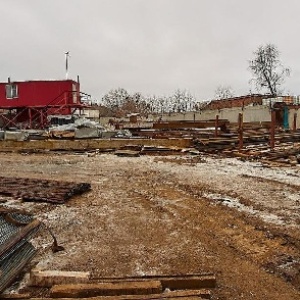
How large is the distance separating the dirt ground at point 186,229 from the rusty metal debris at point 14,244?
0.18m

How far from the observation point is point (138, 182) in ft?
32.7

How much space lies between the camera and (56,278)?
3.88m

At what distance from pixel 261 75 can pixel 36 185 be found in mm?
54261

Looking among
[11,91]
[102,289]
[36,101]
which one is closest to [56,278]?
[102,289]

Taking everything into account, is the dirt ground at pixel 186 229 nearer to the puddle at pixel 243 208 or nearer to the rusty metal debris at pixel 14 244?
the puddle at pixel 243 208

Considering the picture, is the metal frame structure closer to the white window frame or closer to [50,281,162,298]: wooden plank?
the white window frame

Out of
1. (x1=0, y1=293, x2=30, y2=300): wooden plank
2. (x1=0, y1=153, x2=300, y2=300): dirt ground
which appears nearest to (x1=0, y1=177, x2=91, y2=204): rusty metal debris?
(x1=0, y1=153, x2=300, y2=300): dirt ground

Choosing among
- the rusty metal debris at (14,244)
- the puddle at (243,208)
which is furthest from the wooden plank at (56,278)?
the puddle at (243,208)

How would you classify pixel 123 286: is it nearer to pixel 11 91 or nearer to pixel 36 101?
pixel 36 101

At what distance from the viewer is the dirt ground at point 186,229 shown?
14.2 ft

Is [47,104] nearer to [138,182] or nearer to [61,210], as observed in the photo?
[138,182]

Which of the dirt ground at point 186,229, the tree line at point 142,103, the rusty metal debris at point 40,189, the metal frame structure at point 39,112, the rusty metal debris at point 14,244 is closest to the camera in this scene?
the rusty metal debris at point 14,244

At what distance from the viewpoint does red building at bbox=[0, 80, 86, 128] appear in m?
28.6

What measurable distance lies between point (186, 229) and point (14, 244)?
102 inches
